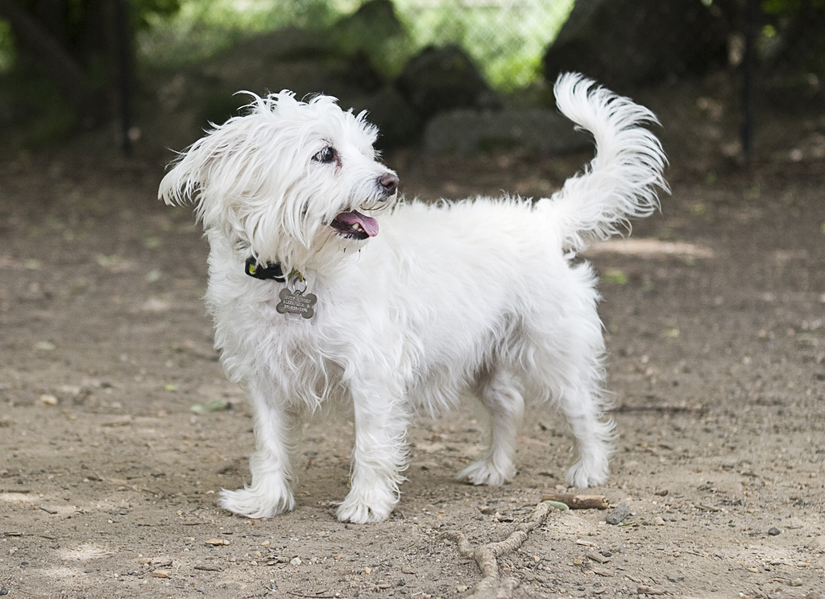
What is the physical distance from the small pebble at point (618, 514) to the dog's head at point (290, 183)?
1.44 metres

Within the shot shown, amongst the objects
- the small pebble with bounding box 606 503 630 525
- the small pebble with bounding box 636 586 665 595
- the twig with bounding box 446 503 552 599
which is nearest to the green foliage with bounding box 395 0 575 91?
the small pebble with bounding box 606 503 630 525

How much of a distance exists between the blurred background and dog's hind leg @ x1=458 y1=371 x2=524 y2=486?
7519mm

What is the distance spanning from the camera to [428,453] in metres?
4.81

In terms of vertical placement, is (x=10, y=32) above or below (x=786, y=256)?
above

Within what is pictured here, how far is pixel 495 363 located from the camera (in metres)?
4.41

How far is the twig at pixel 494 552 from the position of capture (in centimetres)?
293

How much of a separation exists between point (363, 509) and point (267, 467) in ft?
1.42

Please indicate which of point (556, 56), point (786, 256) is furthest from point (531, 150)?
point (786, 256)

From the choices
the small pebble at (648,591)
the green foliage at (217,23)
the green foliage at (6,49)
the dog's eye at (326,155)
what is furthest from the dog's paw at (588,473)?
the green foliage at (6,49)

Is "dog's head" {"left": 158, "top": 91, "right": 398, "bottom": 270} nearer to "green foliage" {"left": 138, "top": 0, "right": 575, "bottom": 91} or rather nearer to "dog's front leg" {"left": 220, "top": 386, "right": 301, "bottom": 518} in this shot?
"dog's front leg" {"left": 220, "top": 386, "right": 301, "bottom": 518}

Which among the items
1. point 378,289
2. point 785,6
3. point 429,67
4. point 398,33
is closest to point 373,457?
point 378,289

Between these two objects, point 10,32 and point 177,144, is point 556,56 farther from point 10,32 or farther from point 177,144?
point 10,32

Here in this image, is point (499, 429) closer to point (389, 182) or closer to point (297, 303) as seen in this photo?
point (297, 303)

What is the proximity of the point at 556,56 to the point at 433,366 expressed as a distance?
29.4ft
